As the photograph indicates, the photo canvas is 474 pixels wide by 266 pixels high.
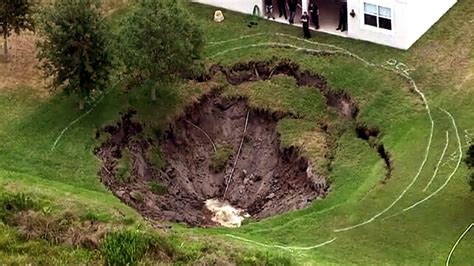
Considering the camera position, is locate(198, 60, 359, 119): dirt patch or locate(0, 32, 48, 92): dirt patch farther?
locate(198, 60, 359, 119): dirt patch

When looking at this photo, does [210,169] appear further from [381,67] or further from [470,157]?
[470,157]

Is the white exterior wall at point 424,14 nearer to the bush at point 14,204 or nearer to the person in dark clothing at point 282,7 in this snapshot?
the person in dark clothing at point 282,7

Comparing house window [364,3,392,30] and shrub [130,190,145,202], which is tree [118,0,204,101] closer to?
shrub [130,190,145,202]

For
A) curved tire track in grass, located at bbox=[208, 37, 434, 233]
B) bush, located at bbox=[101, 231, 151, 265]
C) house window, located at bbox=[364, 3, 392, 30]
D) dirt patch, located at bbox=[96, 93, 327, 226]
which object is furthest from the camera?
house window, located at bbox=[364, 3, 392, 30]

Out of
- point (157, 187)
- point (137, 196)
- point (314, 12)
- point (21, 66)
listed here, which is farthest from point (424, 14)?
point (21, 66)

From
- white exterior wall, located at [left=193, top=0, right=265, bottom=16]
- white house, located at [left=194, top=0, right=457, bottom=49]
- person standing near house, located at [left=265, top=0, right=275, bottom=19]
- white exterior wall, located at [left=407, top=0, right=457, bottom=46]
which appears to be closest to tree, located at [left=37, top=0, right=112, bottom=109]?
white exterior wall, located at [left=193, top=0, right=265, bottom=16]

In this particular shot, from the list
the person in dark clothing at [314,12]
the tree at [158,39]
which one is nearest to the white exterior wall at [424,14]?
the person in dark clothing at [314,12]
